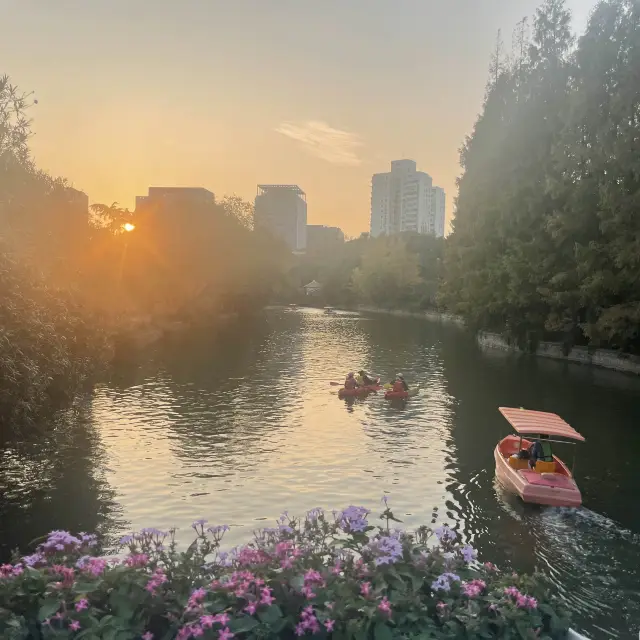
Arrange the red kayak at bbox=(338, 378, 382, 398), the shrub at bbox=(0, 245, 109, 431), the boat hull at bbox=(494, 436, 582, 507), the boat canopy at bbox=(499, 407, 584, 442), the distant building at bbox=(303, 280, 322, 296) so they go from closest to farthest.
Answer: the shrub at bbox=(0, 245, 109, 431)
the boat hull at bbox=(494, 436, 582, 507)
the boat canopy at bbox=(499, 407, 584, 442)
the red kayak at bbox=(338, 378, 382, 398)
the distant building at bbox=(303, 280, 322, 296)

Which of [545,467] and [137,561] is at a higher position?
[137,561]

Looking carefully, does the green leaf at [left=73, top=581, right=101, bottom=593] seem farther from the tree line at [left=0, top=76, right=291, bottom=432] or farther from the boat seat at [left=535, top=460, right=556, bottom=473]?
the boat seat at [left=535, top=460, right=556, bottom=473]

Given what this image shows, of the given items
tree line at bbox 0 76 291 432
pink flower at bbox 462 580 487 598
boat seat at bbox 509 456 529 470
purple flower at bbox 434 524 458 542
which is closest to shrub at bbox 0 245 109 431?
tree line at bbox 0 76 291 432

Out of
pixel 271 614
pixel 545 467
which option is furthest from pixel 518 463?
pixel 271 614

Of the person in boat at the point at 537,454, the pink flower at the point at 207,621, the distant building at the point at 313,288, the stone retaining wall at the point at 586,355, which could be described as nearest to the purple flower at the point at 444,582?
the pink flower at the point at 207,621

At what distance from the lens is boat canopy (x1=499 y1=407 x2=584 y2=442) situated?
1720 cm

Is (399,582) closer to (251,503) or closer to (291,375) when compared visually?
(251,503)

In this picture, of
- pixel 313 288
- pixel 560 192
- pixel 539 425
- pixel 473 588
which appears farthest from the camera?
pixel 313 288

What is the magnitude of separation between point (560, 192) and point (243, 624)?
38.4 meters

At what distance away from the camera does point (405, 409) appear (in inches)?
1072

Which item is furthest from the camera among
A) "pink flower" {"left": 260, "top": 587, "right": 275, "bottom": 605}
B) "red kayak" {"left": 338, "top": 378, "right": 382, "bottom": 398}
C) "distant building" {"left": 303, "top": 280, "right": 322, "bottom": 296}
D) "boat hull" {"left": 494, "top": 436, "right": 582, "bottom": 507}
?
"distant building" {"left": 303, "top": 280, "right": 322, "bottom": 296}

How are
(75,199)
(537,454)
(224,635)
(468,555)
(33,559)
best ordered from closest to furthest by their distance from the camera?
(224,635), (33,559), (468,555), (537,454), (75,199)

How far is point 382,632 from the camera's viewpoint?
442cm

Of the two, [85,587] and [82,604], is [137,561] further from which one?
[82,604]
